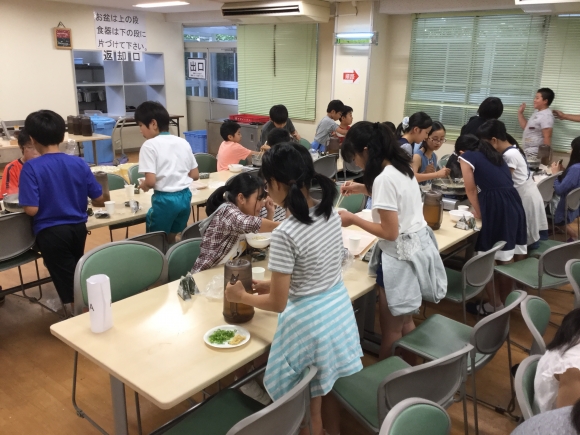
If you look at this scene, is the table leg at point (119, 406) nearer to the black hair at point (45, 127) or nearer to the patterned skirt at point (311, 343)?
the patterned skirt at point (311, 343)

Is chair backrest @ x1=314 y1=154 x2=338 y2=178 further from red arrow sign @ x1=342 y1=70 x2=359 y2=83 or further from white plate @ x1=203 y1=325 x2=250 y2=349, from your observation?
white plate @ x1=203 y1=325 x2=250 y2=349

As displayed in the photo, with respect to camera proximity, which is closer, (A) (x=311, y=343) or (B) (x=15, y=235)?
(A) (x=311, y=343)

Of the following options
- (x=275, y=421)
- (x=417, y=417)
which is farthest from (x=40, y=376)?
(x=417, y=417)

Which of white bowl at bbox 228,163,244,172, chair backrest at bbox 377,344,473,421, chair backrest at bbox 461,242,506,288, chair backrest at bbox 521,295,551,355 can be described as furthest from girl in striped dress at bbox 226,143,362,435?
white bowl at bbox 228,163,244,172

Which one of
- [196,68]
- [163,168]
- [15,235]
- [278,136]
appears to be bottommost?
[15,235]

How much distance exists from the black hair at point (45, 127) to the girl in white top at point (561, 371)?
2494mm

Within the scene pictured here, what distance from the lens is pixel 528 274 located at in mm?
2945

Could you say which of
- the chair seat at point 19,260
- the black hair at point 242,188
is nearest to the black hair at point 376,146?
the black hair at point 242,188

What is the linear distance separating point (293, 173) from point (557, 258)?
6.54 feet

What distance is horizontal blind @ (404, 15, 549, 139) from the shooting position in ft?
18.8

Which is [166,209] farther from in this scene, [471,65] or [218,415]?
[471,65]

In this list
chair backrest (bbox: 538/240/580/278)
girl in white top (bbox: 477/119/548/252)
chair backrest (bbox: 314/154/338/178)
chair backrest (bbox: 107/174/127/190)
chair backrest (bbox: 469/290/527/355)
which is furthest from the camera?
chair backrest (bbox: 314/154/338/178)

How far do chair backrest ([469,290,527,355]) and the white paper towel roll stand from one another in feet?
4.51

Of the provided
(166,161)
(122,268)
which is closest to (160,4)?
(166,161)
